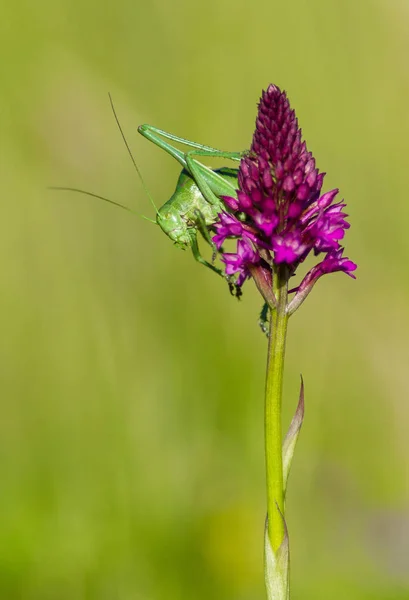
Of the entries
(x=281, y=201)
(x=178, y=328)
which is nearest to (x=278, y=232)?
(x=281, y=201)

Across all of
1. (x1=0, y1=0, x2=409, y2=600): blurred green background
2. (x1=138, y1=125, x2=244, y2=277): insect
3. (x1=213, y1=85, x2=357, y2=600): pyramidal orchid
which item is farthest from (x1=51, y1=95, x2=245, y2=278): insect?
(x1=0, y1=0, x2=409, y2=600): blurred green background

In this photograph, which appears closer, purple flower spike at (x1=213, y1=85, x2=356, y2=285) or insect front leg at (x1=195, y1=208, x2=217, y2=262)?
purple flower spike at (x1=213, y1=85, x2=356, y2=285)

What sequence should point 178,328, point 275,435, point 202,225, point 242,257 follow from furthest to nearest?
point 178,328, point 202,225, point 242,257, point 275,435

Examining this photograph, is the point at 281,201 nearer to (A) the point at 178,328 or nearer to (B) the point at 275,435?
(B) the point at 275,435

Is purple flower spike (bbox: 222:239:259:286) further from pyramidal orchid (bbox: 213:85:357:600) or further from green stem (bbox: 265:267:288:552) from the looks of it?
green stem (bbox: 265:267:288:552)

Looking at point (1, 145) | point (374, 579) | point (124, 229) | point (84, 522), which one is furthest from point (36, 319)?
point (374, 579)
